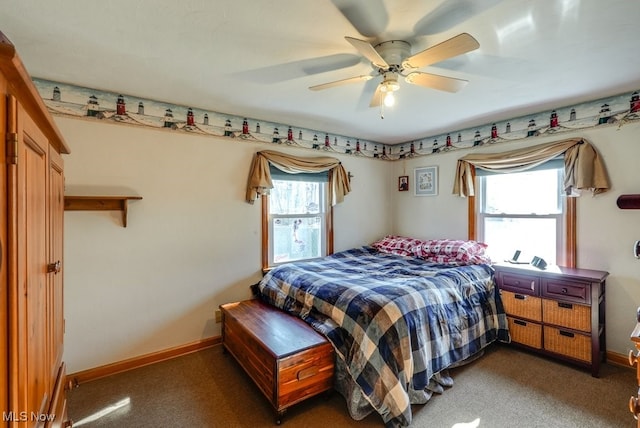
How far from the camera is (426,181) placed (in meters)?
4.23

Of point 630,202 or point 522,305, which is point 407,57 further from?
point 522,305

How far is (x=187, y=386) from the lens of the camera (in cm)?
Result: 241

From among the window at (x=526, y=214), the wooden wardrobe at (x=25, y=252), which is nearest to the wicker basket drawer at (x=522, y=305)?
the window at (x=526, y=214)

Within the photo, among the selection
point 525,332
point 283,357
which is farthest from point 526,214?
point 283,357

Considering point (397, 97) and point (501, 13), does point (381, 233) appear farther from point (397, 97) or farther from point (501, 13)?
point (501, 13)

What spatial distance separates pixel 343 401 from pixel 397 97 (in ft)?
8.05

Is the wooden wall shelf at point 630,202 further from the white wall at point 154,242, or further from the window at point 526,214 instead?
the white wall at point 154,242

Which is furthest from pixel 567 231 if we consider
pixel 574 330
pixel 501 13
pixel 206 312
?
pixel 206 312

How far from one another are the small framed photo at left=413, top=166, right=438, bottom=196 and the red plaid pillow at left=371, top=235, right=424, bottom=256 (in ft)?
2.27

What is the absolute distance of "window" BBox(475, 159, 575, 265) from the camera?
3076 mm

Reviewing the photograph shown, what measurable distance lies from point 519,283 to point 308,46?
108 inches

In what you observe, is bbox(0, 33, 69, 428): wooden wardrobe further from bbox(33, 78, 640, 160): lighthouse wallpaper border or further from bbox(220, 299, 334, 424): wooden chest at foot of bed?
bbox(33, 78, 640, 160): lighthouse wallpaper border

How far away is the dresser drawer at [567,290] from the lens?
2.54 m

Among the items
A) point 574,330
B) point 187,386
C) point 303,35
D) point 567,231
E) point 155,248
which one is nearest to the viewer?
point 303,35
